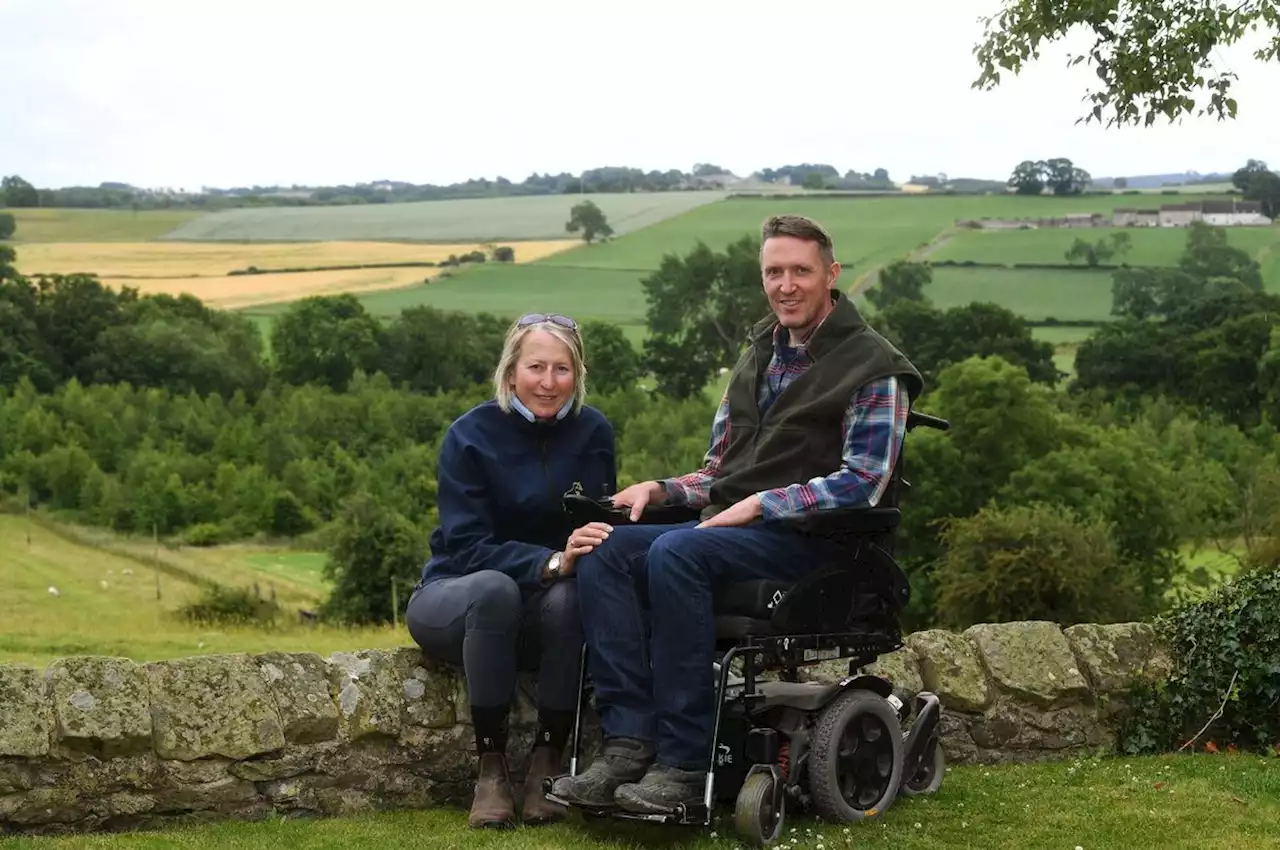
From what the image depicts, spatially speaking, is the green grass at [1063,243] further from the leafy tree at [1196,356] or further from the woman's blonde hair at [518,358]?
the woman's blonde hair at [518,358]

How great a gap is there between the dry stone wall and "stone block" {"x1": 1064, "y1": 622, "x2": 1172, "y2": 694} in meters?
0.85

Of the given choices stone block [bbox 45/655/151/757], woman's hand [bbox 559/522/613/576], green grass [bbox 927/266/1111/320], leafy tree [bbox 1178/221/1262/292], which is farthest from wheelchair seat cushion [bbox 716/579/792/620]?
Result: leafy tree [bbox 1178/221/1262/292]

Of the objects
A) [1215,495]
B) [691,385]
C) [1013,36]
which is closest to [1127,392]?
[1215,495]

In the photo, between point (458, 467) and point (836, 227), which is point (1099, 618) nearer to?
point (458, 467)

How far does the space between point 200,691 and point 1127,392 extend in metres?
71.7

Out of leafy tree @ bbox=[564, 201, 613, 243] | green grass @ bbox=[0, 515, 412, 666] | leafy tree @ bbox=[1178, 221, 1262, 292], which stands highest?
leafy tree @ bbox=[564, 201, 613, 243]

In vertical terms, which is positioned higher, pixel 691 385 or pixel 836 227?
pixel 836 227

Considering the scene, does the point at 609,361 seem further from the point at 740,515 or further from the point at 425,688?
the point at 740,515

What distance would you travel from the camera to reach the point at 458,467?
18.1 ft

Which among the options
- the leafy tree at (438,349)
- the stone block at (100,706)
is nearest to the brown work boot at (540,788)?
the stone block at (100,706)

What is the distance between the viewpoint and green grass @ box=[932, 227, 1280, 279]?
102 meters

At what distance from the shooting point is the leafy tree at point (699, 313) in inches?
3841

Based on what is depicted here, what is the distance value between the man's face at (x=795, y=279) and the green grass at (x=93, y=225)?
149m

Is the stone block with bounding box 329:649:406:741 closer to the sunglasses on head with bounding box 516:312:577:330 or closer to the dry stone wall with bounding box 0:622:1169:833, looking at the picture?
the dry stone wall with bounding box 0:622:1169:833
